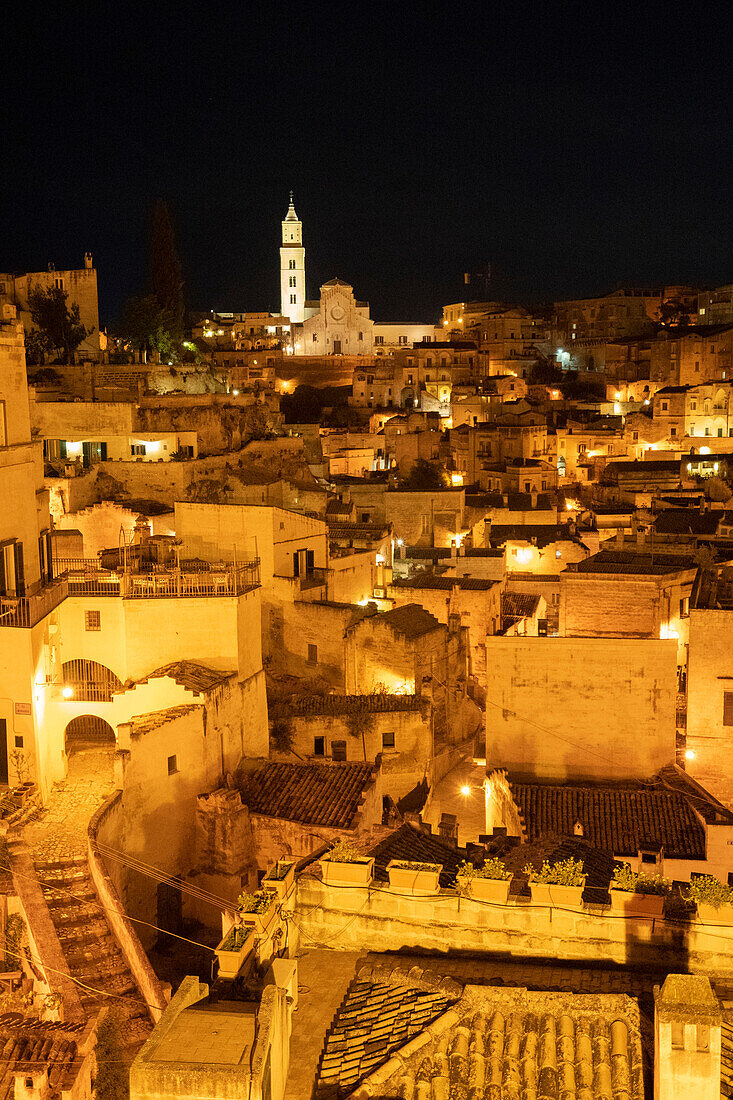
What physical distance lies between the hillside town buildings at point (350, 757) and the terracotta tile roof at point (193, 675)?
0.07m

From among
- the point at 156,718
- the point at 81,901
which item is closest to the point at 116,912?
the point at 81,901

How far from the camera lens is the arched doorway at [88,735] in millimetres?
16266

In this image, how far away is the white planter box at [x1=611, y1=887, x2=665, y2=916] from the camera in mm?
7715

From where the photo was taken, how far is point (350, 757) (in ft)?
58.3

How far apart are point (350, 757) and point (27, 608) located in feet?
20.3

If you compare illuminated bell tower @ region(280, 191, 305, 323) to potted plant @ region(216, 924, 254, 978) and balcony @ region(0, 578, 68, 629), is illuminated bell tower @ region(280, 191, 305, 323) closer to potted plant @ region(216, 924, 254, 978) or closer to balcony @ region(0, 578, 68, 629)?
balcony @ region(0, 578, 68, 629)

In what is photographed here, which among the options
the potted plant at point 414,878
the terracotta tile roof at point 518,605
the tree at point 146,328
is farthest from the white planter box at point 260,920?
the tree at point 146,328

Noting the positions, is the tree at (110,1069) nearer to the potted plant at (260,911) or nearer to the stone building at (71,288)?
the potted plant at (260,911)

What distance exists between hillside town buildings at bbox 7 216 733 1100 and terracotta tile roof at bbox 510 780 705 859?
65 millimetres

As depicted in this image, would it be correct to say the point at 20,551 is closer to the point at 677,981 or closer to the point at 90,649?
the point at 90,649

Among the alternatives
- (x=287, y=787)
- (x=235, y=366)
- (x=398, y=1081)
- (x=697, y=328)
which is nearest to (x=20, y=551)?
(x=287, y=787)

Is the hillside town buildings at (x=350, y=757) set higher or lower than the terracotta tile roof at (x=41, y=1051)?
higher

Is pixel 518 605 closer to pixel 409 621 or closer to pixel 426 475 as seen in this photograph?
pixel 409 621

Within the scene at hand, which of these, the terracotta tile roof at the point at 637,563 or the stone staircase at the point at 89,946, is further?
the terracotta tile roof at the point at 637,563
